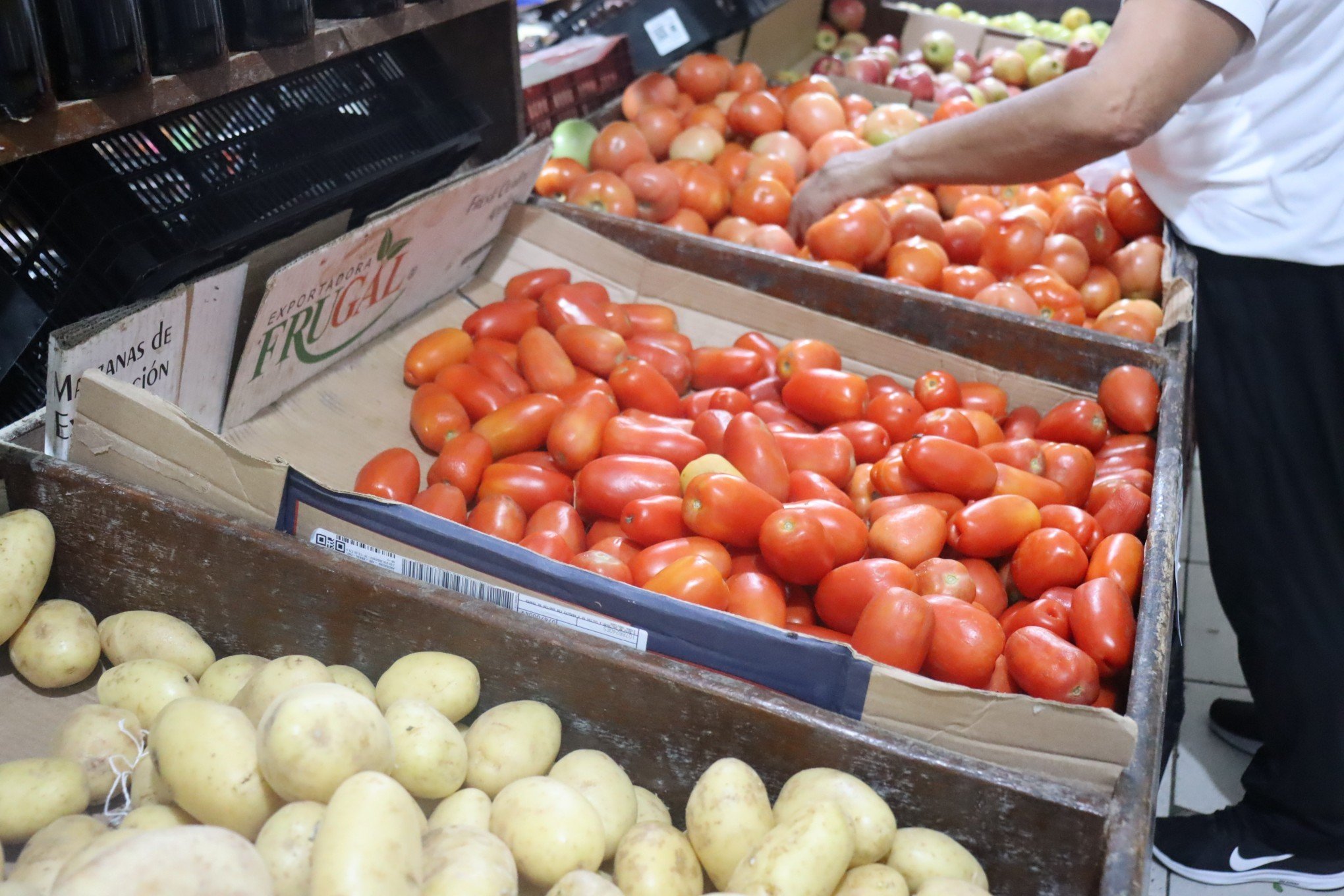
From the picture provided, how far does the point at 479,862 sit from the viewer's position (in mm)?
994

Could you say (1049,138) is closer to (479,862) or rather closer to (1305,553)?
(1305,553)

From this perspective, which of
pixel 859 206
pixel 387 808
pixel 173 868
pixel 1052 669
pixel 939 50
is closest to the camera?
pixel 173 868

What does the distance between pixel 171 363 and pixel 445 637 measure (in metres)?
0.63

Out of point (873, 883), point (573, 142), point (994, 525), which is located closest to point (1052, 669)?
point (994, 525)

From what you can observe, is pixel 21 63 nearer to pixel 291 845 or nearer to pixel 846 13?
pixel 291 845

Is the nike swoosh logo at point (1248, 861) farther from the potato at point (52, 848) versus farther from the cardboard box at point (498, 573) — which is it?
the potato at point (52, 848)

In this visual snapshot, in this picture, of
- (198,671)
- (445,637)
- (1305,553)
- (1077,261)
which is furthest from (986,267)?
(198,671)

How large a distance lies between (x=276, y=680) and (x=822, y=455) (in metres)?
0.98

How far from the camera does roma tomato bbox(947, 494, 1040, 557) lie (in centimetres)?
168

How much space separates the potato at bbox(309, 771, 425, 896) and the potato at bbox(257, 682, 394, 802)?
0.11ft

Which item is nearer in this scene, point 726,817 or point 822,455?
point 726,817

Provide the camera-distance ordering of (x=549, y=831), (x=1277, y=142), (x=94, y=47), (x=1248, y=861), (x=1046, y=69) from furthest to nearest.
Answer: (x=1046, y=69) → (x=1248, y=861) → (x=1277, y=142) → (x=94, y=47) → (x=549, y=831)

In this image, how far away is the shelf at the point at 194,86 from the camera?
116 centimetres

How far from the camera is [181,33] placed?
130 cm
